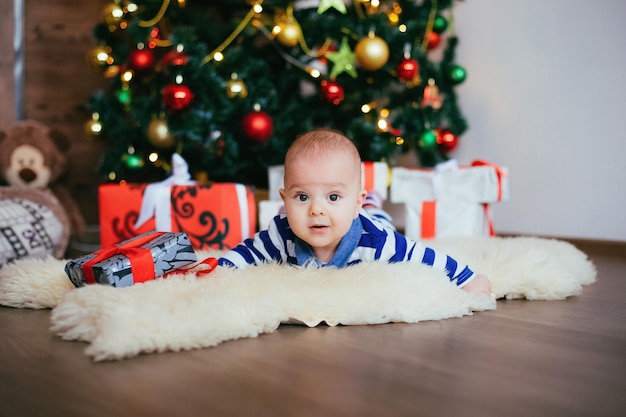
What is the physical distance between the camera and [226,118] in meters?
2.12

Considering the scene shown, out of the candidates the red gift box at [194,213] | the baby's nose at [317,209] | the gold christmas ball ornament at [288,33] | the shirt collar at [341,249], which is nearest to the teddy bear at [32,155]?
the red gift box at [194,213]

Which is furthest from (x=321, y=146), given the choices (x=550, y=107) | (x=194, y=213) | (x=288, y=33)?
(x=550, y=107)

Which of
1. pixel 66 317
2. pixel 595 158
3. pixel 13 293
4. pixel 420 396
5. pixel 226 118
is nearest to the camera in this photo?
pixel 420 396

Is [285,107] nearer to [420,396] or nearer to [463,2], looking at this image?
[463,2]

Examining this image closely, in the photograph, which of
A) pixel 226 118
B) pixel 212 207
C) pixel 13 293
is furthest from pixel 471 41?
pixel 13 293

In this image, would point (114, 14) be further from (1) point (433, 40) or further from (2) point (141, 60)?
(1) point (433, 40)

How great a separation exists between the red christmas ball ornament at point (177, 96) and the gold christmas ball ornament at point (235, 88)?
0.15 m

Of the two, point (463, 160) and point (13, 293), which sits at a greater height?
point (463, 160)

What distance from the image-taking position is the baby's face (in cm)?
107

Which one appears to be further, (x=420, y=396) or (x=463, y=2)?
(x=463, y=2)

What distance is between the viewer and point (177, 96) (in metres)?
1.95

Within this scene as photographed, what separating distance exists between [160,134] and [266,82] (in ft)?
1.42

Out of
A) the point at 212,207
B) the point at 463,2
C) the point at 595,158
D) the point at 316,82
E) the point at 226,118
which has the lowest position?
the point at 212,207

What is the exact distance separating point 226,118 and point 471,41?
1.06m
